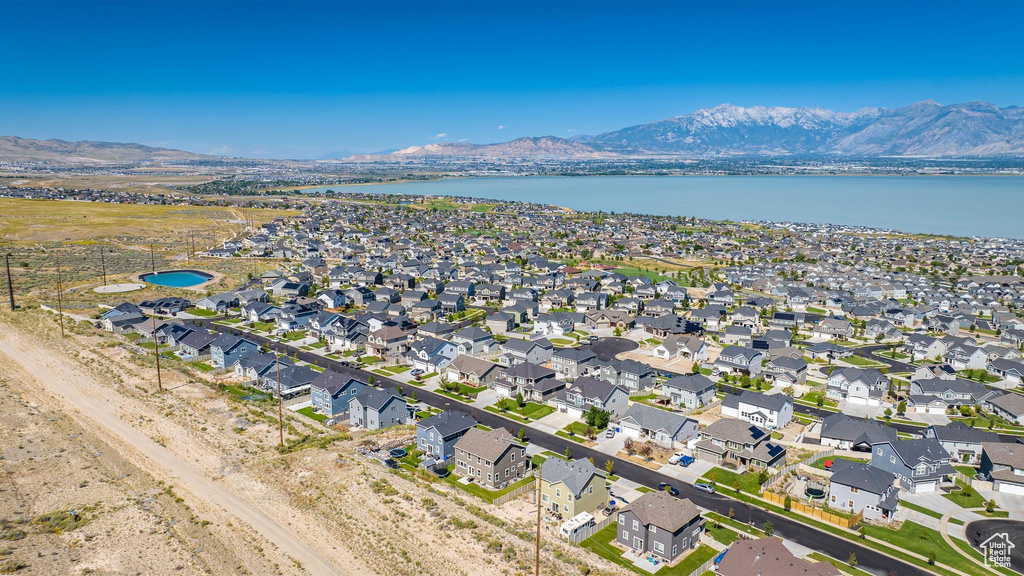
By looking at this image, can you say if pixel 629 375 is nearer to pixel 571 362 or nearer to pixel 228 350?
pixel 571 362

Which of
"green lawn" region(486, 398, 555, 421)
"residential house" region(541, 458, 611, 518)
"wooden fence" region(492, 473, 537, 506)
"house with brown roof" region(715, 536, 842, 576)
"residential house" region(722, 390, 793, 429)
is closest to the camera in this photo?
"house with brown roof" region(715, 536, 842, 576)

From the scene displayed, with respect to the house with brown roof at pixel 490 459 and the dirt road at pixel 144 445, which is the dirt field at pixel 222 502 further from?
the house with brown roof at pixel 490 459

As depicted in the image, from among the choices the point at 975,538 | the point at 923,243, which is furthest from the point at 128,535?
the point at 923,243

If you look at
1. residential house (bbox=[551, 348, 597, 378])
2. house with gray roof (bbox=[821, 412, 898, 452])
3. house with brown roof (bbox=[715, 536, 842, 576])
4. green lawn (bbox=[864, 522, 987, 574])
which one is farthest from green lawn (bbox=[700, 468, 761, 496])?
residential house (bbox=[551, 348, 597, 378])

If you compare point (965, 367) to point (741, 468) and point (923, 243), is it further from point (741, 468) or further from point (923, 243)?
point (923, 243)

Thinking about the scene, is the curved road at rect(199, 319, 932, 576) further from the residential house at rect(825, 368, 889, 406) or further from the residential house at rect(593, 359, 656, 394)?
the residential house at rect(825, 368, 889, 406)
